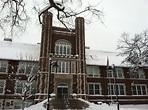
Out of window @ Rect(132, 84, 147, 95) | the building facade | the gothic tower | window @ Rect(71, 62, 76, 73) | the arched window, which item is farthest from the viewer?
window @ Rect(132, 84, 147, 95)

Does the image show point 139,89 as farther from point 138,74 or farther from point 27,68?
point 27,68

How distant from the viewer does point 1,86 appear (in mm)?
29016

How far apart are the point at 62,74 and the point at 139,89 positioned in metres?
15.4

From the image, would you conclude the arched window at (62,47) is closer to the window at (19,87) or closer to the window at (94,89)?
the window at (94,89)

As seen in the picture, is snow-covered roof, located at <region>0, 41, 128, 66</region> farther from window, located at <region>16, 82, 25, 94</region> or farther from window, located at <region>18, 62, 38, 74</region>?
window, located at <region>16, 82, 25, 94</region>

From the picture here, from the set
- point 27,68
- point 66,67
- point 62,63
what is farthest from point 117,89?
point 27,68

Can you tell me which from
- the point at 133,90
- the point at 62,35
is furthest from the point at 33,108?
the point at 133,90

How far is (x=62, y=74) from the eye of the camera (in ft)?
97.7

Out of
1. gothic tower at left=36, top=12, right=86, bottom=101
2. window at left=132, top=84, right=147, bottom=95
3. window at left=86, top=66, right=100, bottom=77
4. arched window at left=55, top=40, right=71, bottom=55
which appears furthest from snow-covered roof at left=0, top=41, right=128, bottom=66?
window at left=132, top=84, right=147, bottom=95

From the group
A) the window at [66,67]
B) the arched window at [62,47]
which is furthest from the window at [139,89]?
the arched window at [62,47]

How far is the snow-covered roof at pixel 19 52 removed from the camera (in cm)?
3069

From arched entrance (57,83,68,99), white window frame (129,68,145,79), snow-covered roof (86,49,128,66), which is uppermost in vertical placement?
snow-covered roof (86,49,128,66)

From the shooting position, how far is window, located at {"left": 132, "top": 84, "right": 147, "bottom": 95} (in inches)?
1353

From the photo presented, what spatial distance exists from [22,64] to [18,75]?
196cm
